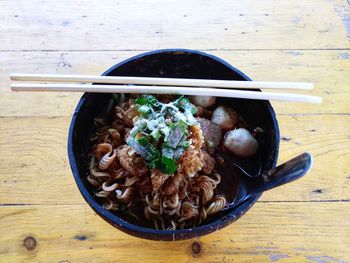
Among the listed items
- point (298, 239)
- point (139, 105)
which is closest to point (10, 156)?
point (139, 105)

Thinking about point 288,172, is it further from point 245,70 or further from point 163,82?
point 245,70
